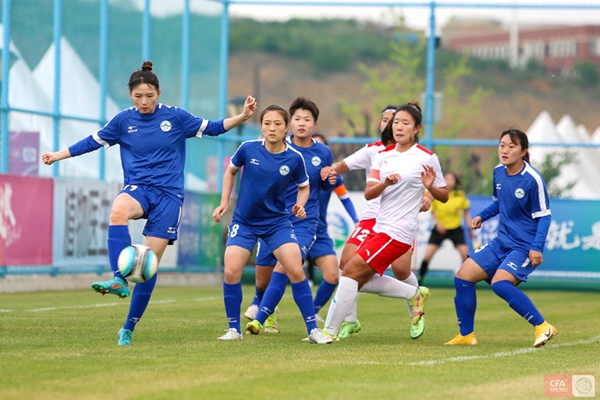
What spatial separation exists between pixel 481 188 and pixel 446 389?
17411 millimetres

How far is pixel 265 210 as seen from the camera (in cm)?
877

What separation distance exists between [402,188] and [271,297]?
1682mm

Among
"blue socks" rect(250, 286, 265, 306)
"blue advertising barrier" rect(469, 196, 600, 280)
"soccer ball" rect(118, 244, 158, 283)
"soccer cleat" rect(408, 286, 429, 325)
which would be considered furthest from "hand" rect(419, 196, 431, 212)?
"blue advertising barrier" rect(469, 196, 600, 280)

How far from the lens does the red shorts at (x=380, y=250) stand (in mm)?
8516

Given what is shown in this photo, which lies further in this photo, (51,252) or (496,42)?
(496,42)

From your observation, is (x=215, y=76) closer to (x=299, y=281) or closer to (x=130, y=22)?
(x=130, y=22)

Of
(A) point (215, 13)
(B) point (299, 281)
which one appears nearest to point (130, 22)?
(A) point (215, 13)

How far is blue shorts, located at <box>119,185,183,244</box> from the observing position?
8203mm

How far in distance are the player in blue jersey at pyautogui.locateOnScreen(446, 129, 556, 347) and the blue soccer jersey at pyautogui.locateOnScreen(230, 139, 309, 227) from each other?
166cm

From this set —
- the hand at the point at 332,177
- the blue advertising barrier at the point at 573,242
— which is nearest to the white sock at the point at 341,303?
the hand at the point at 332,177

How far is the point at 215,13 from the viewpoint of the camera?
65.6ft

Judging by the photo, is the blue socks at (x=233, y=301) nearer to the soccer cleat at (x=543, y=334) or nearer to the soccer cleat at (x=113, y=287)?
the soccer cleat at (x=113, y=287)

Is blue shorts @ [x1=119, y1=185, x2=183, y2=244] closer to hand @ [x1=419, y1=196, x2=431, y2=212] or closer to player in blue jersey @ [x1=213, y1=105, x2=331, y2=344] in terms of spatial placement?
player in blue jersey @ [x1=213, y1=105, x2=331, y2=344]

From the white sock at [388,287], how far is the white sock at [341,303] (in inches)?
28.2
